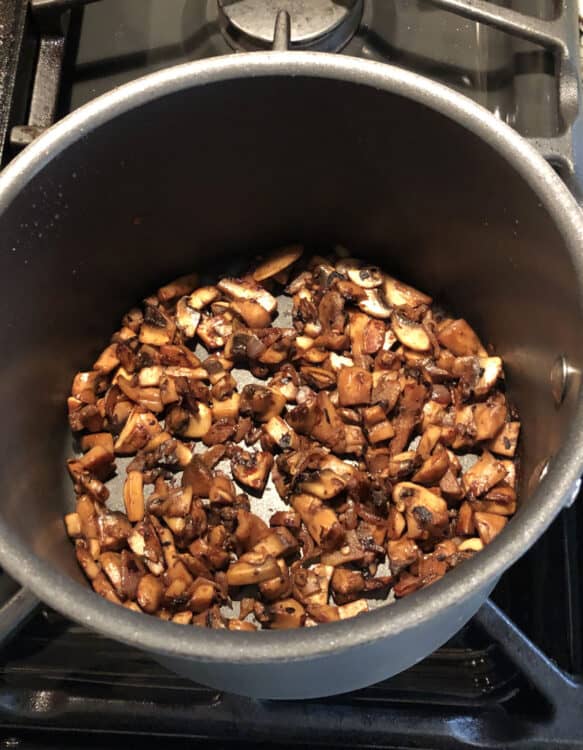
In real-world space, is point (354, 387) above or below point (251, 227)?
below

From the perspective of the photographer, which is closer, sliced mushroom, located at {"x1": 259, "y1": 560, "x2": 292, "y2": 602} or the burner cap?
sliced mushroom, located at {"x1": 259, "y1": 560, "x2": 292, "y2": 602}

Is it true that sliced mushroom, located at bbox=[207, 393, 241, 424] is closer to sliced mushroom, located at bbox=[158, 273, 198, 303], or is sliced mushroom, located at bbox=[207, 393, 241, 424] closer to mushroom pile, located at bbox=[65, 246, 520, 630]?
mushroom pile, located at bbox=[65, 246, 520, 630]

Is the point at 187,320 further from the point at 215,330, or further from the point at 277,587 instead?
the point at 277,587

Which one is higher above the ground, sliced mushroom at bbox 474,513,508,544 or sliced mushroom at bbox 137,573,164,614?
sliced mushroom at bbox 474,513,508,544

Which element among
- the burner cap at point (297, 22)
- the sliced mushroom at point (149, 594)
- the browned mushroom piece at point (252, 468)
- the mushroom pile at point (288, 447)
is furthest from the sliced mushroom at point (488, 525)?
the burner cap at point (297, 22)

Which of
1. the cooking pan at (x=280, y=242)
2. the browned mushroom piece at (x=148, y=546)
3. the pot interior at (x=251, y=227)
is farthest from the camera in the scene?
the browned mushroom piece at (x=148, y=546)

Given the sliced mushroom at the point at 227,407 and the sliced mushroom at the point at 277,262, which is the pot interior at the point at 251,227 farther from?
the sliced mushroom at the point at 227,407

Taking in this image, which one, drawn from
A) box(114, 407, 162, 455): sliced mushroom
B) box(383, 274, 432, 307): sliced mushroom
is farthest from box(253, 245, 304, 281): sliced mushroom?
box(114, 407, 162, 455): sliced mushroom

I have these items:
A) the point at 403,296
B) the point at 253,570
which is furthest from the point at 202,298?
the point at 253,570
